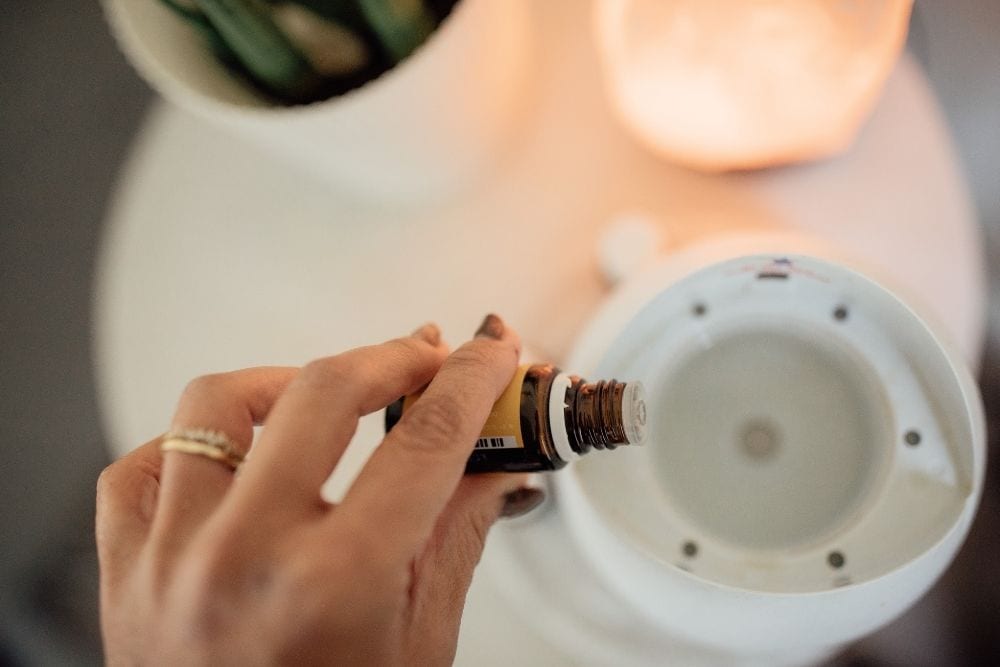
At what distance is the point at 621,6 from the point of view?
39 centimetres

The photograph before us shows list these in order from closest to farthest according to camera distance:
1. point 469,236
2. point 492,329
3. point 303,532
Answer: point 303,532 < point 492,329 < point 469,236

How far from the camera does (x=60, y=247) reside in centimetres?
55

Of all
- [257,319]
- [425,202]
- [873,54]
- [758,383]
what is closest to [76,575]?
[257,319]

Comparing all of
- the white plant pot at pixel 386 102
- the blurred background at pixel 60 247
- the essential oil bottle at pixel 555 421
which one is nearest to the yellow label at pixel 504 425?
the essential oil bottle at pixel 555 421

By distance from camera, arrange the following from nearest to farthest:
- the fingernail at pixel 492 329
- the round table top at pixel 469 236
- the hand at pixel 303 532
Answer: the hand at pixel 303 532, the fingernail at pixel 492 329, the round table top at pixel 469 236

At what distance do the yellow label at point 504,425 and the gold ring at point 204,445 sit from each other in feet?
0.27

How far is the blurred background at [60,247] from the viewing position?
1.59 ft

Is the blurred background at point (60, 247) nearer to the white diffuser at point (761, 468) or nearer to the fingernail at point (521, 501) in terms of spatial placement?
the white diffuser at point (761, 468)

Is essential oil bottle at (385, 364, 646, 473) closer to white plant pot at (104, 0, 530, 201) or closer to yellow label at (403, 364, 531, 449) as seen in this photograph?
yellow label at (403, 364, 531, 449)

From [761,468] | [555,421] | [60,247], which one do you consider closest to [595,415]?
[555,421]

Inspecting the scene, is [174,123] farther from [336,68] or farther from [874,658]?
[874,658]

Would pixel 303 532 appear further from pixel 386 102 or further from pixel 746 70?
pixel 746 70

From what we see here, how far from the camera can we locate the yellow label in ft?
0.91

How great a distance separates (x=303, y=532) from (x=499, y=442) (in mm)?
82
